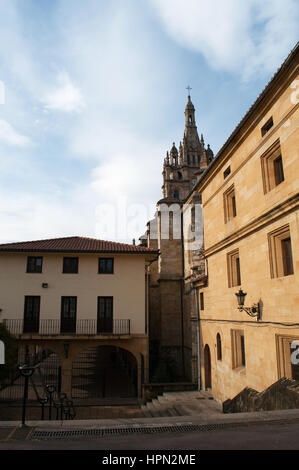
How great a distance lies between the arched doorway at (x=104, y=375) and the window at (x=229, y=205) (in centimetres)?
1079

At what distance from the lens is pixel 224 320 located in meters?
14.0

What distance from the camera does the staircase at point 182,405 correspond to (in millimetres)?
13211

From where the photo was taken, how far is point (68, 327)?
1850 centimetres

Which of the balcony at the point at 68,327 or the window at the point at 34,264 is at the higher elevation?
the window at the point at 34,264

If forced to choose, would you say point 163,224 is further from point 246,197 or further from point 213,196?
point 246,197

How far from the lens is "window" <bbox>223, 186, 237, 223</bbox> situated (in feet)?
46.5

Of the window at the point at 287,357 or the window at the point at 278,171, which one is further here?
the window at the point at 278,171

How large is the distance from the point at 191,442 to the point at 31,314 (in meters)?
15.6

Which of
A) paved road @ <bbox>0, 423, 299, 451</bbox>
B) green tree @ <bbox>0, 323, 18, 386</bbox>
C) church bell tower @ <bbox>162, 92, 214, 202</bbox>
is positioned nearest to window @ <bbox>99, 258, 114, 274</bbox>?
green tree @ <bbox>0, 323, 18, 386</bbox>

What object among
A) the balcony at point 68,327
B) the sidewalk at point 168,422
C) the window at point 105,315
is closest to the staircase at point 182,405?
the balcony at point 68,327

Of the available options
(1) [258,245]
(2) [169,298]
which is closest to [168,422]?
(1) [258,245]

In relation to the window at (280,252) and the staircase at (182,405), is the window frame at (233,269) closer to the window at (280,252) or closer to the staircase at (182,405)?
the window at (280,252)

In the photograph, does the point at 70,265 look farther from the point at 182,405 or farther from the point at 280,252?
the point at 280,252
